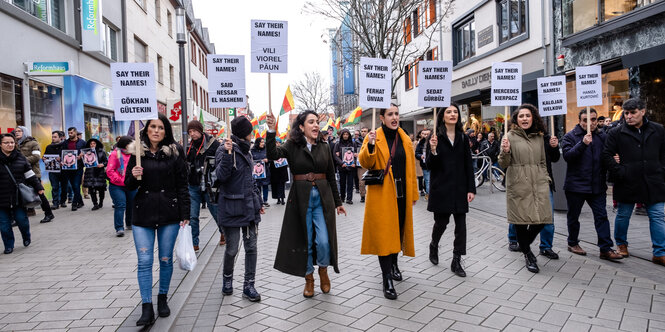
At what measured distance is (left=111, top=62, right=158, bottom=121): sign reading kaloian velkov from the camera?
461 cm

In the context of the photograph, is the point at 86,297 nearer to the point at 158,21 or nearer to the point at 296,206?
the point at 296,206

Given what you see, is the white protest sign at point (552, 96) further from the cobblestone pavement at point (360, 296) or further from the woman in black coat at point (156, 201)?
the woman in black coat at point (156, 201)

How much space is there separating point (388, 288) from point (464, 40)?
21.0 metres

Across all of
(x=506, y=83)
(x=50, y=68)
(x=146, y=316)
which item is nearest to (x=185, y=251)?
(x=146, y=316)

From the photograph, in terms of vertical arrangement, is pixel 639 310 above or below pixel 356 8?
below

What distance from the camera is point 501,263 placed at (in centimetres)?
604

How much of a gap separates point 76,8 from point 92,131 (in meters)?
4.27

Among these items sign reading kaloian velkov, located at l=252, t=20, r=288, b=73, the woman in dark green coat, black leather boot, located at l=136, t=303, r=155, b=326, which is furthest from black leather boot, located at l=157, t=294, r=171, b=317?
sign reading kaloian velkov, located at l=252, t=20, r=288, b=73

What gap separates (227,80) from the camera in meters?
5.56

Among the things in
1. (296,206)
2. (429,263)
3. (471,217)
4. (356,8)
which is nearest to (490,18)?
(356,8)

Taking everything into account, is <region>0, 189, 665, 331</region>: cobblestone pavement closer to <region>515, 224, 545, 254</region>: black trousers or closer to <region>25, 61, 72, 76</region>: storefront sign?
<region>515, 224, 545, 254</region>: black trousers

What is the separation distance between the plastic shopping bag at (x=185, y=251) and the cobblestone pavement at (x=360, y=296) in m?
0.51

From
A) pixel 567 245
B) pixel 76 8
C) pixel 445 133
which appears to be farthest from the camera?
pixel 76 8

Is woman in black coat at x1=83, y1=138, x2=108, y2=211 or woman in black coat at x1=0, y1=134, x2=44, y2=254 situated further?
woman in black coat at x1=83, y1=138, x2=108, y2=211
